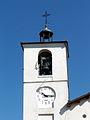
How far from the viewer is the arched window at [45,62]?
2248cm

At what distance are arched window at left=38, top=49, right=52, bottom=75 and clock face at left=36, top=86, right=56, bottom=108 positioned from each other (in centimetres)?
109

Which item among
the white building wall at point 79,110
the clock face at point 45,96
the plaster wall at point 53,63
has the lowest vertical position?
the white building wall at point 79,110

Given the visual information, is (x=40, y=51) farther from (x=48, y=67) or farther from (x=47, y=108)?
(x=47, y=108)

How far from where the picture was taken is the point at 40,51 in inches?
898

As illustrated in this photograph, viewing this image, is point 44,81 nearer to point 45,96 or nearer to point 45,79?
point 45,79

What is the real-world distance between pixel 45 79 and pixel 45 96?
96 cm

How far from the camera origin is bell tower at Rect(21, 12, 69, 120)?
2125 centimetres

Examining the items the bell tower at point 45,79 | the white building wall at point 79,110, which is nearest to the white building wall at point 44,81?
the bell tower at point 45,79

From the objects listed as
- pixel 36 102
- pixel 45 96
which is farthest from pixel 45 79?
pixel 36 102

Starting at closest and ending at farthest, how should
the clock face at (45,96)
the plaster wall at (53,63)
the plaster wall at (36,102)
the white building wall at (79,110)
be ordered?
the white building wall at (79,110), the plaster wall at (36,102), the clock face at (45,96), the plaster wall at (53,63)

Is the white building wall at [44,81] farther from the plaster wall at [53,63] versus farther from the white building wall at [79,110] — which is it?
the white building wall at [79,110]

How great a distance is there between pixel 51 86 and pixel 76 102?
5.27 ft

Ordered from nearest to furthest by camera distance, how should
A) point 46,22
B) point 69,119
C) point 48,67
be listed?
1. point 69,119
2. point 48,67
3. point 46,22

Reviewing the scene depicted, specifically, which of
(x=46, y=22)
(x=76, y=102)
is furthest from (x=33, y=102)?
(x=46, y=22)
